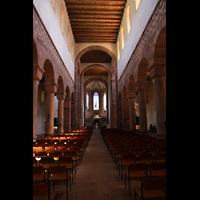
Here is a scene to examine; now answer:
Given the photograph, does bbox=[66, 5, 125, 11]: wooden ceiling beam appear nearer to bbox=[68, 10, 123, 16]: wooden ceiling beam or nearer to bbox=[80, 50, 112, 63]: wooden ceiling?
bbox=[68, 10, 123, 16]: wooden ceiling beam

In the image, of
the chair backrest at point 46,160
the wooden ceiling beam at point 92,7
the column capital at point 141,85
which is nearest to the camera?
the chair backrest at point 46,160

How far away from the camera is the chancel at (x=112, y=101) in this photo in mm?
3895

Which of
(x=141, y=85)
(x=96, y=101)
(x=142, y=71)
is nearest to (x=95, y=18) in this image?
(x=142, y=71)

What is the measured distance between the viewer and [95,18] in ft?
62.6

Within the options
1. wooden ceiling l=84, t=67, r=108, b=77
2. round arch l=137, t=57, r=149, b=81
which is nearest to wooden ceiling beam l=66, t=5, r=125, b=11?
round arch l=137, t=57, r=149, b=81

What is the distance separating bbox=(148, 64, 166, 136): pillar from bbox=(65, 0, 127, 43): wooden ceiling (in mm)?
10330

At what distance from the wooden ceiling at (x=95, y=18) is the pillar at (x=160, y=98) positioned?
1033cm

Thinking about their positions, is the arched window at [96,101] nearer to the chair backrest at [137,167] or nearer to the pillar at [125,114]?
the pillar at [125,114]

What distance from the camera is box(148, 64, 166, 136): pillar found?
946 centimetres

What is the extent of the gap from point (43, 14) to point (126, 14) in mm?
9624

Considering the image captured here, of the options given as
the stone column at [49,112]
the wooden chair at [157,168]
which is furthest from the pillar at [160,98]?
the stone column at [49,112]

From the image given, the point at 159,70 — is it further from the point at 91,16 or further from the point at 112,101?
the point at 112,101

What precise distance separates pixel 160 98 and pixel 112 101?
2027 centimetres
